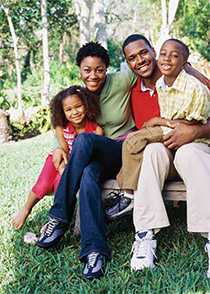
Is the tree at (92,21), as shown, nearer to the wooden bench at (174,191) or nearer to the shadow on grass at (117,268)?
the shadow on grass at (117,268)

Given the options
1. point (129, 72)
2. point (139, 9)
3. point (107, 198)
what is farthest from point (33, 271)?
point (139, 9)

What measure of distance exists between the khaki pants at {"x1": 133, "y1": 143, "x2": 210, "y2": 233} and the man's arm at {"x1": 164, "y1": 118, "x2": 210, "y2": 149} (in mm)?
50

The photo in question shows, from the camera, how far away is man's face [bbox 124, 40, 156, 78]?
331cm

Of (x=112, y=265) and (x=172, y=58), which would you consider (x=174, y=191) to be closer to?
(x=112, y=265)

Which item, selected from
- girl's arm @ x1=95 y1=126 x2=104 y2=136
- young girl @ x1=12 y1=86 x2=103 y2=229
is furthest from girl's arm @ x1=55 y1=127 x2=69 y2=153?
girl's arm @ x1=95 y1=126 x2=104 y2=136

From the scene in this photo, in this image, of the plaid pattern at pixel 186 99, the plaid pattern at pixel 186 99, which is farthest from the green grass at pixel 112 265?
the plaid pattern at pixel 186 99

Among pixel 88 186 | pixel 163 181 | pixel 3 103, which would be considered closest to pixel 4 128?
pixel 3 103

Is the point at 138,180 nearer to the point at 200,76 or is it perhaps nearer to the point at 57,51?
the point at 200,76

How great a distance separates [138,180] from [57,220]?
22.6 inches

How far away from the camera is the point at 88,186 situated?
3.06 m

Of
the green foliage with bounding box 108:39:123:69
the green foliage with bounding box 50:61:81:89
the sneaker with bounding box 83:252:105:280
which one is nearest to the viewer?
the sneaker with bounding box 83:252:105:280

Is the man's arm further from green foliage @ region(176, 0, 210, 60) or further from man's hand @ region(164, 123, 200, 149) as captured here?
green foliage @ region(176, 0, 210, 60)

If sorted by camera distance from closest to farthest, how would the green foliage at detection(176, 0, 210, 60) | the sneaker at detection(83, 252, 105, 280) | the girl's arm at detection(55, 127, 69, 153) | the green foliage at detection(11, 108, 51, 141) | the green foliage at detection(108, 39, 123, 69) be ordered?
1. the sneaker at detection(83, 252, 105, 280)
2. the girl's arm at detection(55, 127, 69, 153)
3. the green foliage at detection(11, 108, 51, 141)
4. the green foliage at detection(176, 0, 210, 60)
5. the green foliage at detection(108, 39, 123, 69)

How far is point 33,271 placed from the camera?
306 cm
